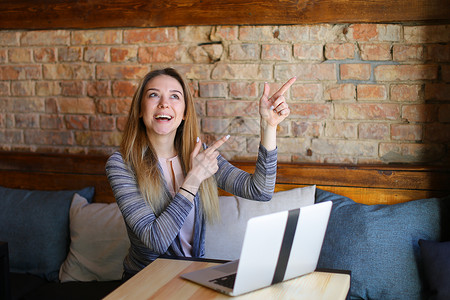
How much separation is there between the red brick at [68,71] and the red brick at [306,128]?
119 centimetres

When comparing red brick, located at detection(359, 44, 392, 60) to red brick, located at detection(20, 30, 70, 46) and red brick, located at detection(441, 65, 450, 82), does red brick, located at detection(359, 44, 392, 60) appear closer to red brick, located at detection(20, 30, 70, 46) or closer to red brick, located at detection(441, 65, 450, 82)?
red brick, located at detection(441, 65, 450, 82)

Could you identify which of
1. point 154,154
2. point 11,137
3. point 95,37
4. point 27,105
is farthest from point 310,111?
point 11,137

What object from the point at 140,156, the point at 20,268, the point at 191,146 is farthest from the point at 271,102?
the point at 20,268

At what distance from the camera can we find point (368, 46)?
7.24 feet

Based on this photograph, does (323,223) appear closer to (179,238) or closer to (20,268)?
(179,238)

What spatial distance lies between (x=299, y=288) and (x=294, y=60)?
53.3 inches

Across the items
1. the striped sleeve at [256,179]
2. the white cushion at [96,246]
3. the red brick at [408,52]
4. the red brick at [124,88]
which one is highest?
the red brick at [408,52]

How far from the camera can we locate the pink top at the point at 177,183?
1.85 metres

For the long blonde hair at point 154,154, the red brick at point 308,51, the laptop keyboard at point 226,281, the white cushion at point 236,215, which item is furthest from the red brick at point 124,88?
the laptop keyboard at point 226,281

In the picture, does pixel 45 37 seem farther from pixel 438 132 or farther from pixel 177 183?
pixel 438 132

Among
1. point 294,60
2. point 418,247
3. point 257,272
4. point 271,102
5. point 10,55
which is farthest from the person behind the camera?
point 10,55

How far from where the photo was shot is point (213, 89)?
2406 millimetres

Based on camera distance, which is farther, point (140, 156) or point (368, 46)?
point (368, 46)

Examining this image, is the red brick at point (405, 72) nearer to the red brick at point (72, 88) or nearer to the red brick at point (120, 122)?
the red brick at point (120, 122)
